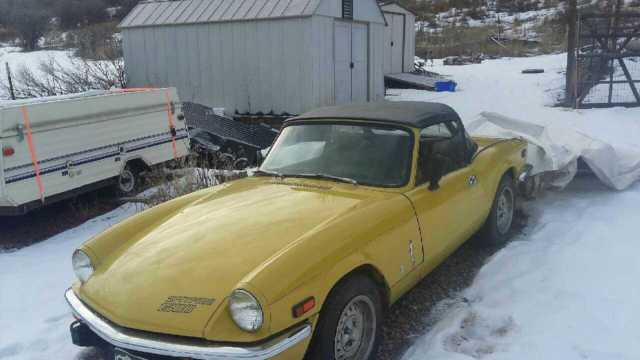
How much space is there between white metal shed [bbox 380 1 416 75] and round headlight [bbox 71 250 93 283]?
16717 mm

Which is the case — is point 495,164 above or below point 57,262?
above

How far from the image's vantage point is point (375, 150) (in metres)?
4.33

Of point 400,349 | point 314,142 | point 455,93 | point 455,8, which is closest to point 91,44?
point 455,93

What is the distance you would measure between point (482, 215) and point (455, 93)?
11730 millimetres

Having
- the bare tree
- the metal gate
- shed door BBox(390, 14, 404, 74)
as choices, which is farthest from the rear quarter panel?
the bare tree

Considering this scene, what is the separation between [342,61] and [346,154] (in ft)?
29.9

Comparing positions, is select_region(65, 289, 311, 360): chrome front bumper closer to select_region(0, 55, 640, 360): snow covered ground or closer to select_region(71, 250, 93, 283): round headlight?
select_region(71, 250, 93, 283): round headlight

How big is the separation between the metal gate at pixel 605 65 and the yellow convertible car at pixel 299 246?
8.22 m

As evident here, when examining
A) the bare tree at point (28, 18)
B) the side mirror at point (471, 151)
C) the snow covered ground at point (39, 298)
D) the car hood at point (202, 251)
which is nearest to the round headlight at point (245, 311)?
the car hood at point (202, 251)

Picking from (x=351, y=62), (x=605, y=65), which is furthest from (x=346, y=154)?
(x=605, y=65)

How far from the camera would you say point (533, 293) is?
429 cm

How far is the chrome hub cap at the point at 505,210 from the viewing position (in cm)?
565

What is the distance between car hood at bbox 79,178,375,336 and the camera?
2.95 meters

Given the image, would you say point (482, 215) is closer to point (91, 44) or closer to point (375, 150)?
point (375, 150)
